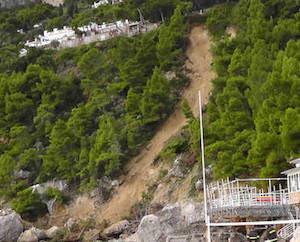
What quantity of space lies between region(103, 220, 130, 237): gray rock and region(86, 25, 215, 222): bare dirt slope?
2.41m

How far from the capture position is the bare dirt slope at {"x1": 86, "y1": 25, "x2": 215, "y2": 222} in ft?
166

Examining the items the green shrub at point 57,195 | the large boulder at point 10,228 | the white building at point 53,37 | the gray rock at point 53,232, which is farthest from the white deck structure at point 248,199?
the white building at point 53,37

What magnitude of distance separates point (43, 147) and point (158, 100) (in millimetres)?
12492

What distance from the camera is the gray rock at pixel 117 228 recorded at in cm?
4549

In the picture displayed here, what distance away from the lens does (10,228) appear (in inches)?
1865

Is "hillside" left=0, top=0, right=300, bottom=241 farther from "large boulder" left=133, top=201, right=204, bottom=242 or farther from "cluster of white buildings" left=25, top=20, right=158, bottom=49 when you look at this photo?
"cluster of white buildings" left=25, top=20, right=158, bottom=49

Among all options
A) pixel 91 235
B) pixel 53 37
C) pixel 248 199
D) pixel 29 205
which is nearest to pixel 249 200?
pixel 248 199

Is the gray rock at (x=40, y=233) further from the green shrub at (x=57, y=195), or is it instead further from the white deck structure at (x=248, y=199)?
the white deck structure at (x=248, y=199)

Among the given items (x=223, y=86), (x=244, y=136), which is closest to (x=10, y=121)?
(x=223, y=86)

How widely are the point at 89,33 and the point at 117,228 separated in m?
35.6

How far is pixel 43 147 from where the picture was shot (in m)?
59.6

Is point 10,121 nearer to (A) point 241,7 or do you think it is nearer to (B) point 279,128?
(A) point 241,7

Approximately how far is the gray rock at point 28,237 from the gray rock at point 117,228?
4986 mm

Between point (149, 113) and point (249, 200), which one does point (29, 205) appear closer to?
point (149, 113)
